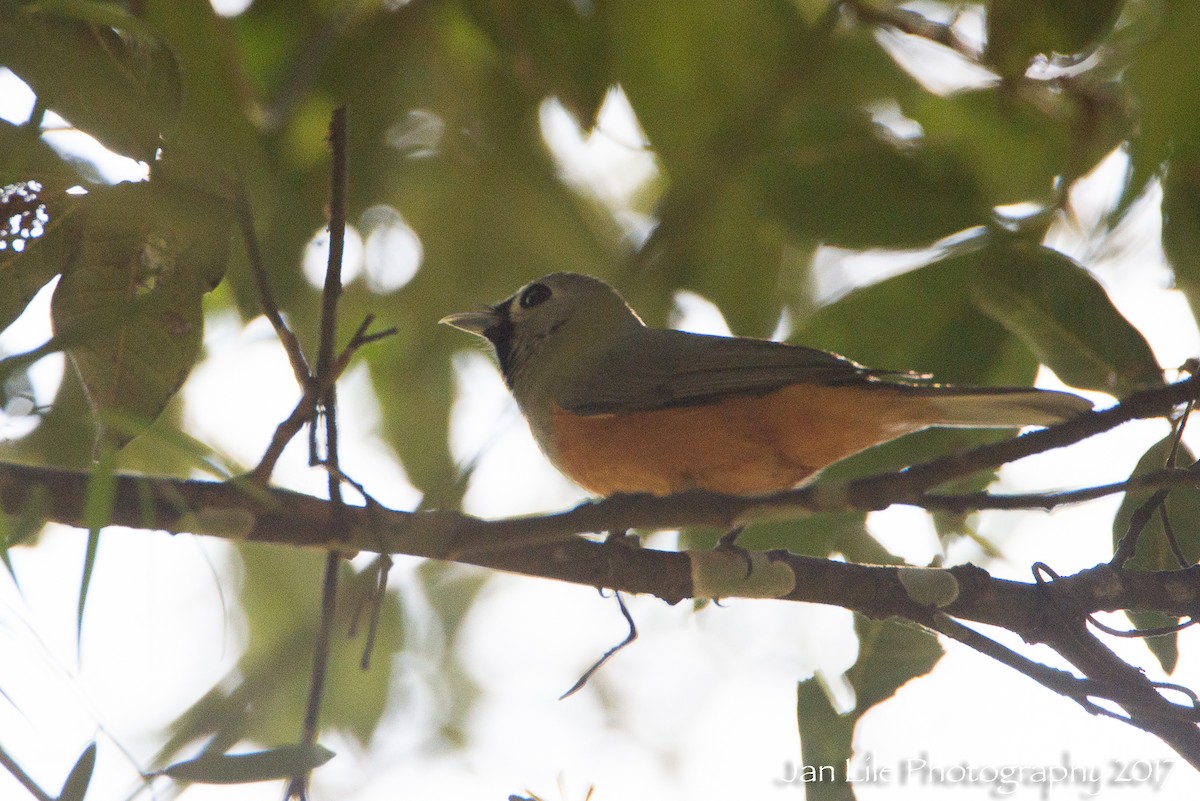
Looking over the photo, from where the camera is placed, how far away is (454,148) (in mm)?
4754

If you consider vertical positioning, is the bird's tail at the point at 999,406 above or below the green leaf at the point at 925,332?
below

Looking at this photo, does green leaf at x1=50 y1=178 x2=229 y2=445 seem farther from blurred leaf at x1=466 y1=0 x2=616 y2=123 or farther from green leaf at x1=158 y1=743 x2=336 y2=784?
blurred leaf at x1=466 y1=0 x2=616 y2=123

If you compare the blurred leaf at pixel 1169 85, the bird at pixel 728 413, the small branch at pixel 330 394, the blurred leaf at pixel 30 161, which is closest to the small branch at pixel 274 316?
the small branch at pixel 330 394

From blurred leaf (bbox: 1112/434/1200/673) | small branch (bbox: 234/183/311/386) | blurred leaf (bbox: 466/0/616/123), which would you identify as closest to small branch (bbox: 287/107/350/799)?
small branch (bbox: 234/183/311/386)

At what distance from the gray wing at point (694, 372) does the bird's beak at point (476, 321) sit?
2.20ft

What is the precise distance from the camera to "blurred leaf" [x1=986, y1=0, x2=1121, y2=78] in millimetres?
2760

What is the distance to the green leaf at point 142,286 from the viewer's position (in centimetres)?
240

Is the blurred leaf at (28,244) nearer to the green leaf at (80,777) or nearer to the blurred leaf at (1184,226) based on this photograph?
the green leaf at (80,777)

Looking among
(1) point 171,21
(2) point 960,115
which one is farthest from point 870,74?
(1) point 171,21

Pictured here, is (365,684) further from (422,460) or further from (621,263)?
(621,263)

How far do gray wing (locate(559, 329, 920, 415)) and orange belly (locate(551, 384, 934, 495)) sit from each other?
4 cm

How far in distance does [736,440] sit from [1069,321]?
129 cm

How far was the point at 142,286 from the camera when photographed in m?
2.50

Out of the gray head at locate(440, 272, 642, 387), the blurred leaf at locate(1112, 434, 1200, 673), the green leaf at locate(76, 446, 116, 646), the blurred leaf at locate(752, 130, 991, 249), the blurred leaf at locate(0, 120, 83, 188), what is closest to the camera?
the green leaf at locate(76, 446, 116, 646)
